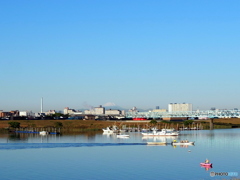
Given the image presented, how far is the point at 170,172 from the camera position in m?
63.6

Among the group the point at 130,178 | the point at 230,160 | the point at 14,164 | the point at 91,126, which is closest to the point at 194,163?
the point at 230,160

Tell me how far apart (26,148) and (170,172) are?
45.3 meters

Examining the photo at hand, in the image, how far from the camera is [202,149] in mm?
96688

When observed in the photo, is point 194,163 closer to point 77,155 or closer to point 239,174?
point 239,174

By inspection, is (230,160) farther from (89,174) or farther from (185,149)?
(89,174)

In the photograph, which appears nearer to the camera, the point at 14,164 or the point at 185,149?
the point at 14,164

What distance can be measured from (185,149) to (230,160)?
2129 cm

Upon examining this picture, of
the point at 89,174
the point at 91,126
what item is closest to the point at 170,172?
the point at 89,174

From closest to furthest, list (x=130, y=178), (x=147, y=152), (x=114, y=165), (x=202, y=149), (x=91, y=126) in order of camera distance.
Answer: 1. (x=130, y=178)
2. (x=114, y=165)
3. (x=147, y=152)
4. (x=202, y=149)
5. (x=91, y=126)

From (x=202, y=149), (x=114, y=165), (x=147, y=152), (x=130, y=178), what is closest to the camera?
(x=130, y=178)

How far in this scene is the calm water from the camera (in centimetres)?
6212

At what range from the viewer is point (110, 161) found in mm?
76500

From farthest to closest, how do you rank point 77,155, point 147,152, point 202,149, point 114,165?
1. point 202,149
2. point 147,152
3. point 77,155
4. point 114,165

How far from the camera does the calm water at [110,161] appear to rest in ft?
204
